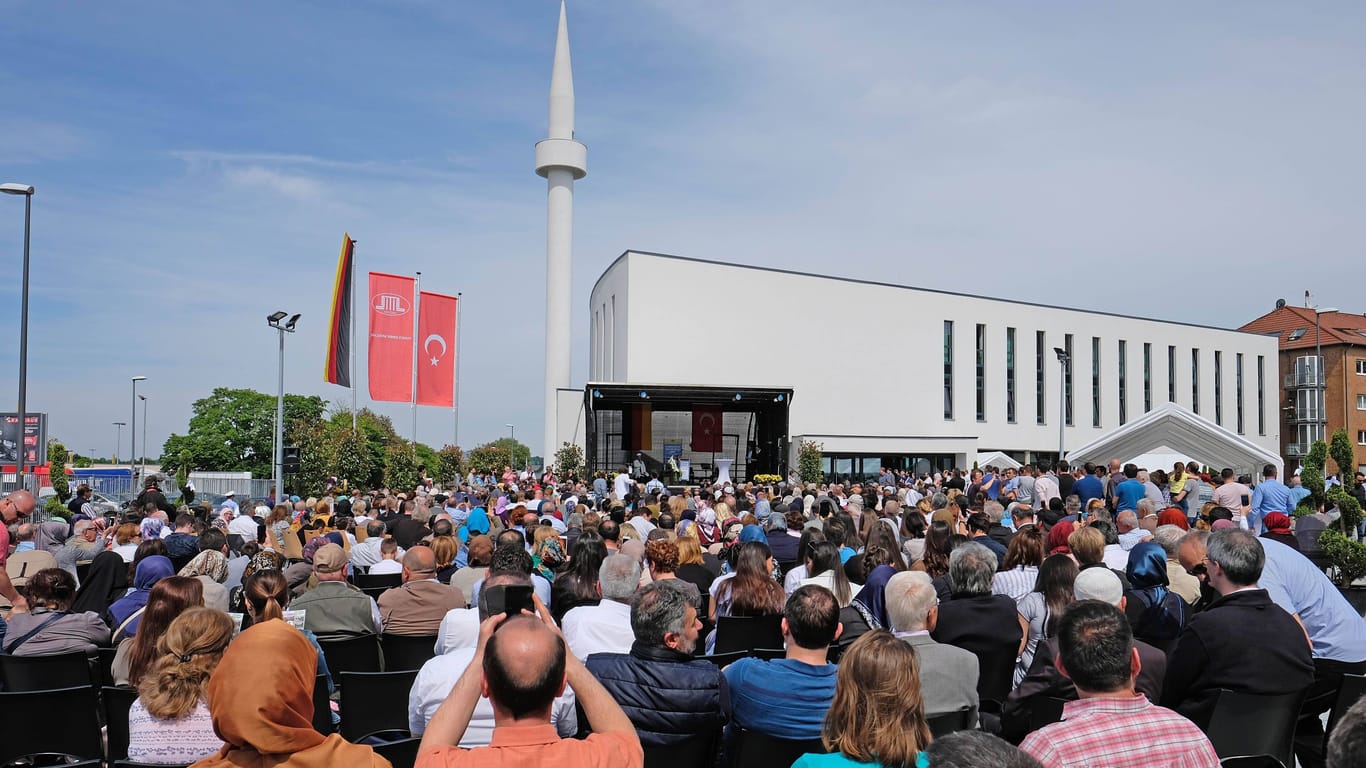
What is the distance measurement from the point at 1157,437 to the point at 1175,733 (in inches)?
1081

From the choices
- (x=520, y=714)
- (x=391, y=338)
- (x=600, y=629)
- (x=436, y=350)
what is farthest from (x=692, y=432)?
(x=520, y=714)

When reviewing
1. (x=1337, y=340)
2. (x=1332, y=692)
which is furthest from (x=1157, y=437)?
(x=1337, y=340)

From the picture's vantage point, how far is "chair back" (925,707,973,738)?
12.7 ft

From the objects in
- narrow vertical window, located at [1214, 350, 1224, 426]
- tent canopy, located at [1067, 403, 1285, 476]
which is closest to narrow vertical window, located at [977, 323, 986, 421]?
narrow vertical window, located at [1214, 350, 1224, 426]

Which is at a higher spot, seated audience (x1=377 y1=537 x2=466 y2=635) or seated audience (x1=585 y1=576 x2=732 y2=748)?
seated audience (x1=585 y1=576 x2=732 y2=748)

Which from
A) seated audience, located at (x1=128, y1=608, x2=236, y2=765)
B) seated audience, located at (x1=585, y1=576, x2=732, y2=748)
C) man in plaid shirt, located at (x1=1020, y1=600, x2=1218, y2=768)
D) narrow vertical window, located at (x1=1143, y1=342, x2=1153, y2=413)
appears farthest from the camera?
narrow vertical window, located at (x1=1143, y1=342, x2=1153, y2=413)

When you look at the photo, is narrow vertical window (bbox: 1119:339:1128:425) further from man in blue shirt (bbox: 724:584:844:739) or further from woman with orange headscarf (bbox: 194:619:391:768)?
woman with orange headscarf (bbox: 194:619:391:768)

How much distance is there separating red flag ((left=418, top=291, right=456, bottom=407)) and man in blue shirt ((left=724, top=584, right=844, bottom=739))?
1093 inches

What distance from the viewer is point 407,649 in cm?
604

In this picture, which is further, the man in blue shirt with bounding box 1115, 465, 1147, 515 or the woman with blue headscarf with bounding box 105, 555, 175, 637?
the man in blue shirt with bounding box 1115, 465, 1147, 515

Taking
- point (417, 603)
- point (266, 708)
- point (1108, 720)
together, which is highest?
point (266, 708)

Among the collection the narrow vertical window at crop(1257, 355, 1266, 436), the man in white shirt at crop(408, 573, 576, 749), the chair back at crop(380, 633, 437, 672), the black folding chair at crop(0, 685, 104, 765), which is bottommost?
the chair back at crop(380, 633, 437, 672)

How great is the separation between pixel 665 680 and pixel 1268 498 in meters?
12.7

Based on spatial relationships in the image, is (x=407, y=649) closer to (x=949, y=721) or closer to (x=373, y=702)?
(x=373, y=702)
